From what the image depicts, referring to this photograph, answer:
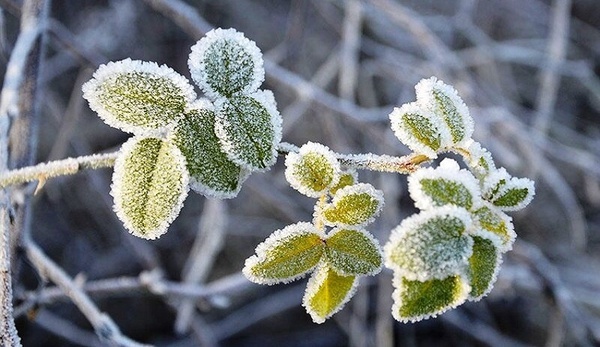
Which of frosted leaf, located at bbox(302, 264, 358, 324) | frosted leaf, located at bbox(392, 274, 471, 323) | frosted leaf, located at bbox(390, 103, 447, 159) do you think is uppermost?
frosted leaf, located at bbox(390, 103, 447, 159)

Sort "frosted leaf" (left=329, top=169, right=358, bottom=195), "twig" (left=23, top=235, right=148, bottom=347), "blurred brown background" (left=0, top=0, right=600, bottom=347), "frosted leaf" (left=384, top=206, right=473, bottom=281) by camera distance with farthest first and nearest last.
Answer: "blurred brown background" (left=0, top=0, right=600, bottom=347) → "twig" (left=23, top=235, right=148, bottom=347) → "frosted leaf" (left=329, top=169, right=358, bottom=195) → "frosted leaf" (left=384, top=206, right=473, bottom=281)

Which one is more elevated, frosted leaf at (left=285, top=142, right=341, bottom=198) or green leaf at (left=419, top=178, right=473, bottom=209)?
frosted leaf at (left=285, top=142, right=341, bottom=198)

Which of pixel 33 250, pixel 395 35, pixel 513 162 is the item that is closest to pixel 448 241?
pixel 33 250

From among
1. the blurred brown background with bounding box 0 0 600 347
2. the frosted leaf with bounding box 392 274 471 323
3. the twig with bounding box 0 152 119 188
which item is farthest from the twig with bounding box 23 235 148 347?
the blurred brown background with bounding box 0 0 600 347

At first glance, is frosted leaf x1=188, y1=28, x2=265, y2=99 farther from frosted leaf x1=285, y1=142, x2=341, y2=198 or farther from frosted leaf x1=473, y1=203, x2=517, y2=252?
frosted leaf x1=473, y1=203, x2=517, y2=252

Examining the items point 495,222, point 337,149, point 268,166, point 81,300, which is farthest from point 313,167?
point 337,149

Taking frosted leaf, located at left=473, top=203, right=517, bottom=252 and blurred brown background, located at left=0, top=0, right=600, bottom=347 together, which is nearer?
frosted leaf, located at left=473, top=203, right=517, bottom=252

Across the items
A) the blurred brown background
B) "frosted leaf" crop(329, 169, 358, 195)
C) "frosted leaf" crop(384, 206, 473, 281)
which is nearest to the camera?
"frosted leaf" crop(384, 206, 473, 281)

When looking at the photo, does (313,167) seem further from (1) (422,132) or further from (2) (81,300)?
(2) (81,300)
